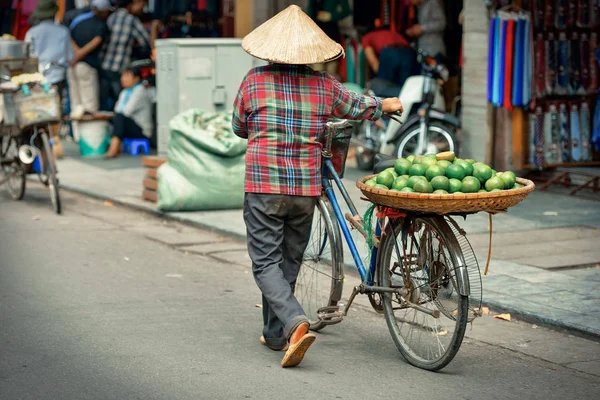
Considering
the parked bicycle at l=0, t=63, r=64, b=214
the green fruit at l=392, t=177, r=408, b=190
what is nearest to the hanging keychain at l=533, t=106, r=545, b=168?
the parked bicycle at l=0, t=63, r=64, b=214

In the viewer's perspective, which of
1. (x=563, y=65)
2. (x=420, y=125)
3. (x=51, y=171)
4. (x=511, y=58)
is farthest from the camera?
(x=420, y=125)

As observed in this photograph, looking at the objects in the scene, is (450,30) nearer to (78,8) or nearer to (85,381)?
(78,8)

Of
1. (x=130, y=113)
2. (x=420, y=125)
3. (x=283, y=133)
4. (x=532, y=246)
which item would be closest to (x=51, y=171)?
(x=420, y=125)

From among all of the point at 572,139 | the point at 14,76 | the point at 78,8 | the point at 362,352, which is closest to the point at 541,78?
the point at 572,139

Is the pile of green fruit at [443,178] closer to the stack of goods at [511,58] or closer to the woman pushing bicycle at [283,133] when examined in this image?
the woman pushing bicycle at [283,133]

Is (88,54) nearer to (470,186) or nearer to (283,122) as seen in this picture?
(283,122)

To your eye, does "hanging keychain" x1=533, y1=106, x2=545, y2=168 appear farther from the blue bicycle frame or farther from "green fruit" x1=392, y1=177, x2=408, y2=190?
"green fruit" x1=392, y1=177, x2=408, y2=190

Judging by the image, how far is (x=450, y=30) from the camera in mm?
14289

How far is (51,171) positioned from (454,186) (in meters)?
6.26

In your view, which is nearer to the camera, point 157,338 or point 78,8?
point 157,338

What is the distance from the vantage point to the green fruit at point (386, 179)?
5.55m

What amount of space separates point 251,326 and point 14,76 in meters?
6.10

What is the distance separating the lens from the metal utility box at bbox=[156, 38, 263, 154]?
11.7 m

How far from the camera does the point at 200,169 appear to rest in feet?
34.3
